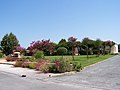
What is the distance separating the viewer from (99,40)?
52.9 m

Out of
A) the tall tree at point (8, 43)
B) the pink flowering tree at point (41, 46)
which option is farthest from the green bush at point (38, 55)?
the tall tree at point (8, 43)

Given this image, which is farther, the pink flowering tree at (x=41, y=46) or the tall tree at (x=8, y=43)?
the tall tree at (x=8, y=43)

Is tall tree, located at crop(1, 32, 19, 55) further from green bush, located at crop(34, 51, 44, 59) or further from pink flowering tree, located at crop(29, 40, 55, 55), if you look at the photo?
green bush, located at crop(34, 51, 44, 59)

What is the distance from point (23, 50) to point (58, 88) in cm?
3150

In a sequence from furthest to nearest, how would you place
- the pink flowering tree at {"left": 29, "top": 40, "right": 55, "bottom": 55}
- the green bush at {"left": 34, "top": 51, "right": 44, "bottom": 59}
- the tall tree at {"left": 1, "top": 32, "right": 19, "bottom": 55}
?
the tall tree at {"left": 1, "top": 32, "right": 19, "bottom": 55}, the pink flowering tree at {"left": 29, "top": 40, "right": 55, "bottom": 55}, the green bush at {"left": 34, "top": 51, "right": 44, "bottom": 59}

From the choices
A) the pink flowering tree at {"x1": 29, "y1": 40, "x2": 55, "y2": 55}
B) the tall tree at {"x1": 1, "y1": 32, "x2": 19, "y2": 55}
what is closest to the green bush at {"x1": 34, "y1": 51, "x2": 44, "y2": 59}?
the pink flowering tree at {"x1": 29, "y1": 40, "x2": 55, "y2": 55}

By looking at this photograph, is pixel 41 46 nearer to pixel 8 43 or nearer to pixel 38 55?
pixel 38 55

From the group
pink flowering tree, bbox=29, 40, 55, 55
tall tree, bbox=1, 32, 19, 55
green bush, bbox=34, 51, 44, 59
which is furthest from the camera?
tall tree, bbox=1, 32, 19, 55

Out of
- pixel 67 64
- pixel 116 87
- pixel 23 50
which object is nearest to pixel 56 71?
pixel 67 64

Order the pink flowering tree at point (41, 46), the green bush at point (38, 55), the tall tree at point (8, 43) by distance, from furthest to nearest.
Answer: the tall tree at point (8, 43) < the pink flowering tree at point (41, 46) < the green bush at point (38, 55)

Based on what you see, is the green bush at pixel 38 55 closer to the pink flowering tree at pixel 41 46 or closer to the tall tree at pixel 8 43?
the pink flowering tree at pixel 41 46

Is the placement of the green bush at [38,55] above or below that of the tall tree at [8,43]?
below

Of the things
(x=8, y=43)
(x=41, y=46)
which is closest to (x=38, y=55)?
(x=41, y=46)

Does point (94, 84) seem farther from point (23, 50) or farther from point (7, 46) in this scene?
point (7, 46)
